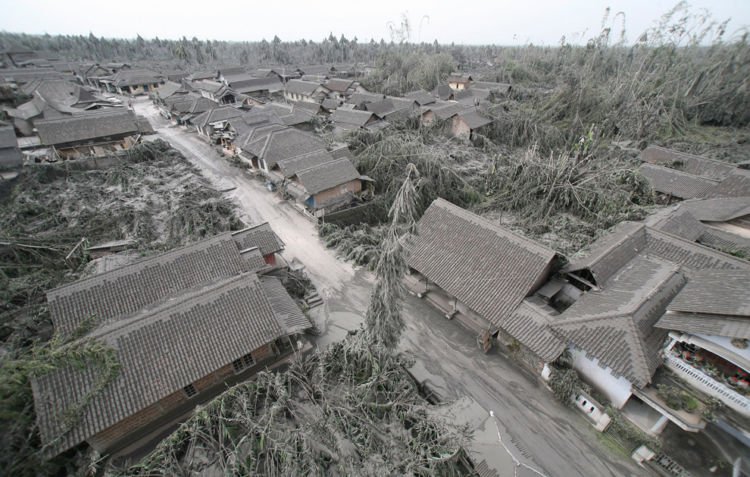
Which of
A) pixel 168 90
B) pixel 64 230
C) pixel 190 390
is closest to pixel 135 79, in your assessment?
pixel 168 90

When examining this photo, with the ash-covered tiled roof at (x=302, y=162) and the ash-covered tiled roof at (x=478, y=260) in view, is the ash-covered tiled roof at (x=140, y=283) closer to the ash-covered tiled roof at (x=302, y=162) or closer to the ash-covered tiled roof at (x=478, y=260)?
the ash-covered tiled roof at (x=478, y=260)

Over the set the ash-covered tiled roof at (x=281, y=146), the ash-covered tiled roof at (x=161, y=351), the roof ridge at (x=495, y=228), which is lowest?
the ash-covered tiled roof at (x=161, y=351)

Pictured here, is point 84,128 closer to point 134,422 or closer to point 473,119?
point 134,422

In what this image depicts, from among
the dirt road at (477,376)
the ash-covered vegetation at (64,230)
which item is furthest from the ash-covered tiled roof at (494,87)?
the ash-covered vegetation at (64,230)

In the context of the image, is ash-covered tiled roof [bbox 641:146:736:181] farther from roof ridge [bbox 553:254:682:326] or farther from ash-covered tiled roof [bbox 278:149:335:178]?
ash-covered tiled roof [bbox 278:149:335:178]

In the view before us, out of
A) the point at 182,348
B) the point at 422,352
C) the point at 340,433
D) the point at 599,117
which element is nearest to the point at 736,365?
the point at 422,352

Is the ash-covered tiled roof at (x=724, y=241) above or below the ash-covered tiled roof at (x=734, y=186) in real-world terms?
below

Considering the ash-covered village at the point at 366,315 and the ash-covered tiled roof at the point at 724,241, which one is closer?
the ash-covered village at the point at 366,315

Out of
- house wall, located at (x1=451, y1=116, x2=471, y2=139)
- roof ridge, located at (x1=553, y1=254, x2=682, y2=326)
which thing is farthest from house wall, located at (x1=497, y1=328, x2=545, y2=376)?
house wall, located at (x1=451, y1=116, x2=471, y2=139)
